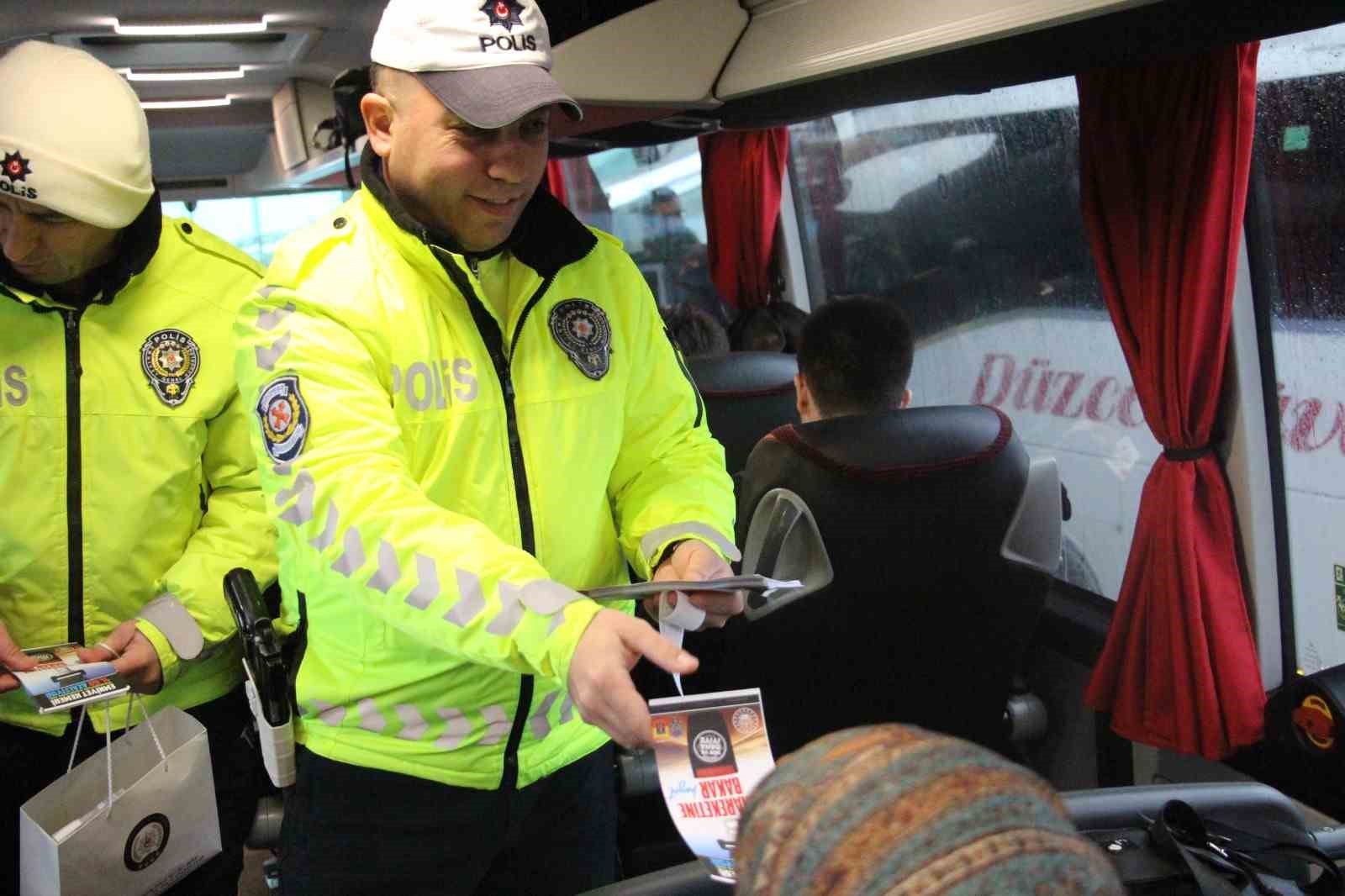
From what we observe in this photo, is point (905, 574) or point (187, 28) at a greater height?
point (187, 28)

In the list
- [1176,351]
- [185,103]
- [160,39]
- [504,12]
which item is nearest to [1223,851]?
[504,12]

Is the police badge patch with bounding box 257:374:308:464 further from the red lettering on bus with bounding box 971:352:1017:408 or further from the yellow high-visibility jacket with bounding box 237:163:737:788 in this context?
the red lettering on bus with bounding box 971:352:1017:408

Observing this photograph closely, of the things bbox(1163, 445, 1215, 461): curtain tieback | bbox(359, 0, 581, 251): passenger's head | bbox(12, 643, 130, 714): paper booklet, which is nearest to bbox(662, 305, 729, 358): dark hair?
bbox(1163, 445, 1215, 461): curtain tieback

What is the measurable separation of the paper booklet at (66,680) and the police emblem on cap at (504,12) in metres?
1.13

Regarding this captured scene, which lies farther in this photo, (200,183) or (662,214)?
(662,214)

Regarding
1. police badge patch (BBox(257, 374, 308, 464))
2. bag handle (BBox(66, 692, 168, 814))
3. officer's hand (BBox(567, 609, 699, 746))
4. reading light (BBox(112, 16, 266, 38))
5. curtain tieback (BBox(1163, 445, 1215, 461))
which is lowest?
curtain tieback (BBox(1163, 445, 1215, 461))

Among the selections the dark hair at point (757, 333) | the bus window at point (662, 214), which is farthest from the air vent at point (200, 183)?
the dark hair at point (757, 333)

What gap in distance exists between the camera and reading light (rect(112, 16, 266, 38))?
4.05m

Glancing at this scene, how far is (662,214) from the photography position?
7477 mm

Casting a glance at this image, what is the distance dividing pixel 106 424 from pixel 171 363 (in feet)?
0.45

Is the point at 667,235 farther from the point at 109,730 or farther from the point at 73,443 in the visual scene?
the point at 109,730

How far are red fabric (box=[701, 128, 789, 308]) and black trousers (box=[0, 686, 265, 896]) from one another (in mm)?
4057

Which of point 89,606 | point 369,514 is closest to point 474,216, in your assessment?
point 369,514

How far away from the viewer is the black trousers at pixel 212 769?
206 cm
